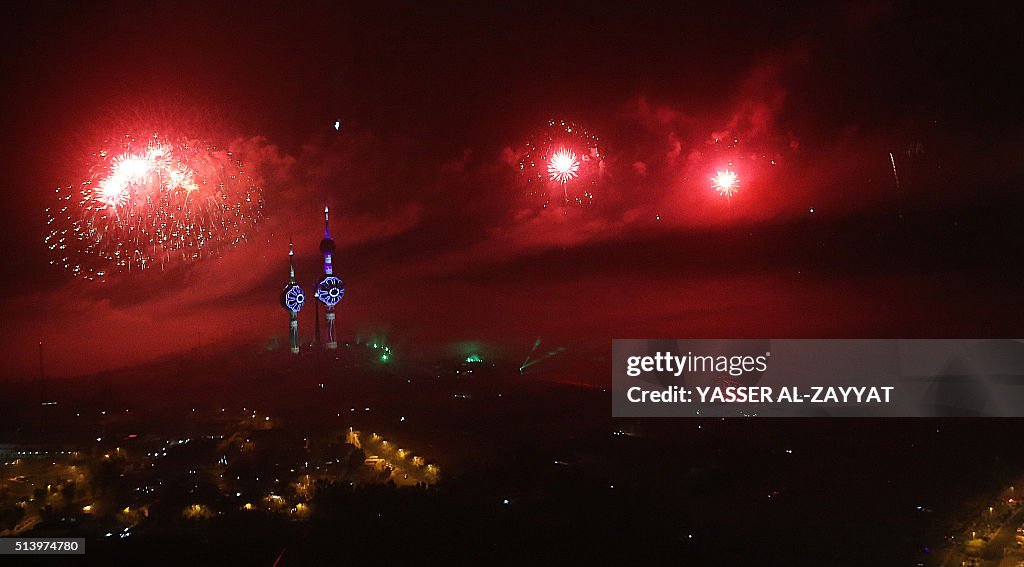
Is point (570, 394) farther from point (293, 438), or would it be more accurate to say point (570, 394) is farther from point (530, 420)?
point (293, 438)

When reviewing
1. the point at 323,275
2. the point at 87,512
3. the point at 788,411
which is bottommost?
the point at 87,512

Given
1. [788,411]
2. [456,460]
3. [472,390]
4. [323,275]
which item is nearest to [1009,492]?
[788,411]

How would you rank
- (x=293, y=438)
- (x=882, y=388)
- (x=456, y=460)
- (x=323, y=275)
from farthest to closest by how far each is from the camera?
(x=323, y=275), (x=293, y=438), (x=456, y=460), (x=882, y=388)

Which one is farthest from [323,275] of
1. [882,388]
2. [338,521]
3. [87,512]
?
[882,388]

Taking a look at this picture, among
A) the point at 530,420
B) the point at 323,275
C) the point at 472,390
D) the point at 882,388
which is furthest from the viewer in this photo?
the point at 323,275

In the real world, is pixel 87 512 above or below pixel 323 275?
below

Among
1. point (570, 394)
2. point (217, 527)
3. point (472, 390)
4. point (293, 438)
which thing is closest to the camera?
point (217, 527)

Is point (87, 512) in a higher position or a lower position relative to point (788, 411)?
lower

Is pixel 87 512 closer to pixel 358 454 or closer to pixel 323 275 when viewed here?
pixel 358 454

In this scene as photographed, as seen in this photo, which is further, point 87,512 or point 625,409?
point 625,409
